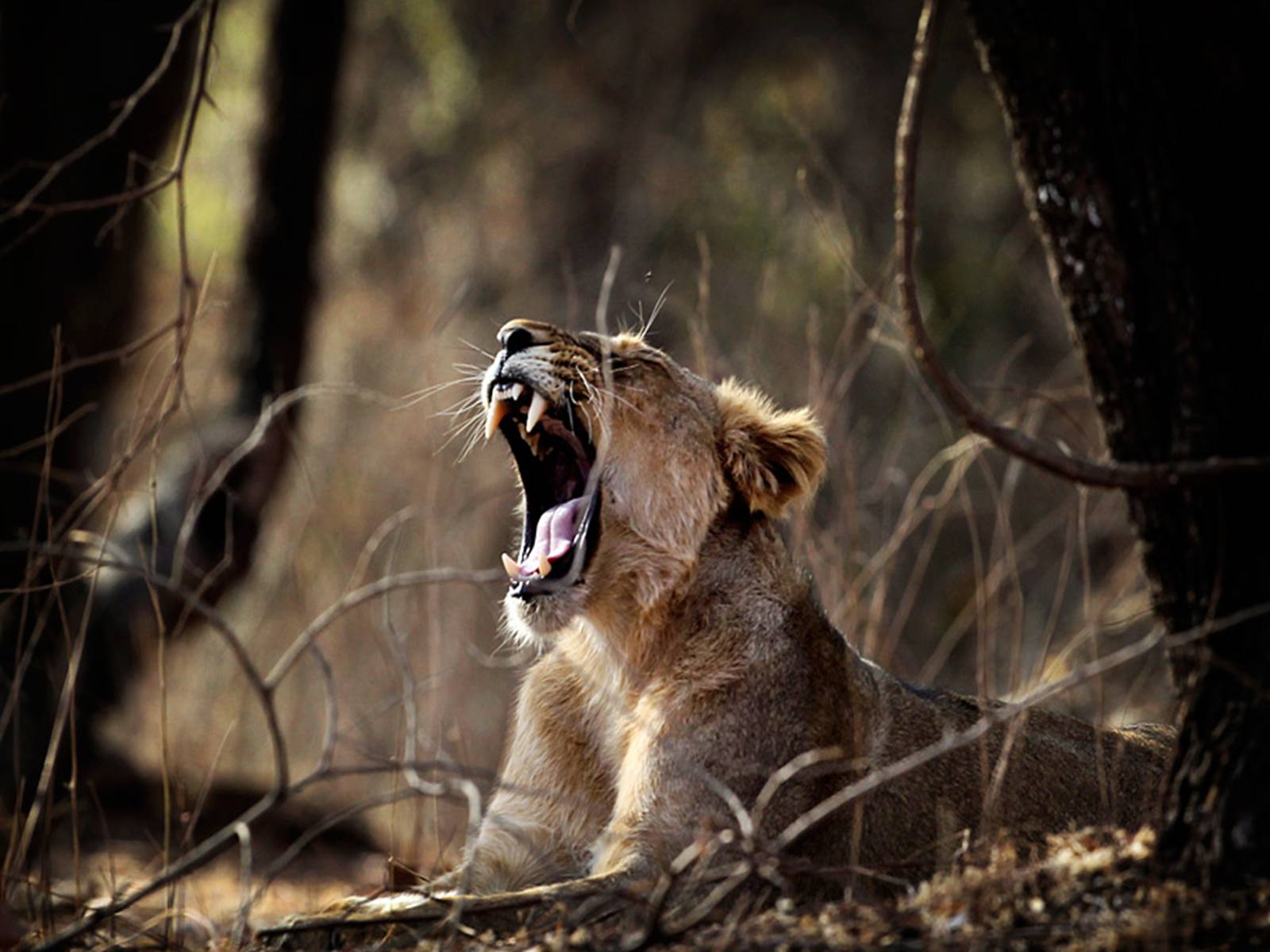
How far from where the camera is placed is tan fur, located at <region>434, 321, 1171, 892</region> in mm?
3682

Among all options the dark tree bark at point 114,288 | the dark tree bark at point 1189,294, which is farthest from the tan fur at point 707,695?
the dark tree bark at point 114,288

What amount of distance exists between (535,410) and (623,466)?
0.99 feet

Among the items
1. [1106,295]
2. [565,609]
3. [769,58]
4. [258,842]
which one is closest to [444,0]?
[769,58]

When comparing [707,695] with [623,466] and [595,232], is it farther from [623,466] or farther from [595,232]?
[595,232]

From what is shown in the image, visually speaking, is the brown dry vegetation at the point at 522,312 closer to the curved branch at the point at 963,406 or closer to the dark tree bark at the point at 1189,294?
the dark tree bark at the point at 1189,294

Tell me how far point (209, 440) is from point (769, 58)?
7240mm

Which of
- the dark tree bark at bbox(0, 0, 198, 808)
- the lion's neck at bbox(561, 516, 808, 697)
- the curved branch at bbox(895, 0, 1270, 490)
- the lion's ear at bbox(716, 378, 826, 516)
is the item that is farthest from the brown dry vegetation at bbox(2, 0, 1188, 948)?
the curved branch at bbox(895, 0, 1270, 490)

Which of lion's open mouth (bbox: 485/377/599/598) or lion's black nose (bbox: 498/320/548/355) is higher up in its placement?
lion's black nose (bbox: 498/320/548/355)

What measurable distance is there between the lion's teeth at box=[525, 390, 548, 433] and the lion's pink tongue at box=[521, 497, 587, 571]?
230mm

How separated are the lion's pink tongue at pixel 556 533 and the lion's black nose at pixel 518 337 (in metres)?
0.41

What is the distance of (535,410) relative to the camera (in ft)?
12.9

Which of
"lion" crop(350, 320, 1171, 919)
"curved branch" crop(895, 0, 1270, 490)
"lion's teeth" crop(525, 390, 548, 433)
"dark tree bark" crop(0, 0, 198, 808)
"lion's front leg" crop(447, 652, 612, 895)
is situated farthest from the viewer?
"dark tree bark" crop(0, 0, 198, 808)

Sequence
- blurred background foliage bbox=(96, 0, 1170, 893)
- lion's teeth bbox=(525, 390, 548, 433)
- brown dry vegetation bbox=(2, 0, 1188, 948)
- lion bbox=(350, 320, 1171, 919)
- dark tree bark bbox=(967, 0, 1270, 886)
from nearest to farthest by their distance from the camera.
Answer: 1. dark tree bark bbox=(967, 0, 1270, 886)
2. lion bbox=(350, 320, 1171, 919)
3. lion's teeth bbox=(525, 390, 548, 433)
4. brown dry vegetation bbox=(2, 0, 1188, 948)
5. blurred background foliage bbox=(96, 0, 1170, 893)

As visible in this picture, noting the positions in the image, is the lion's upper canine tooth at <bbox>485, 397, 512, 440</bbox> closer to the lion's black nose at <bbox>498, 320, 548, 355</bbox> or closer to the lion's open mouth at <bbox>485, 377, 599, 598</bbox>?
the lion's open mouth at <bbox>485, 377, 599, 598</bbox>
